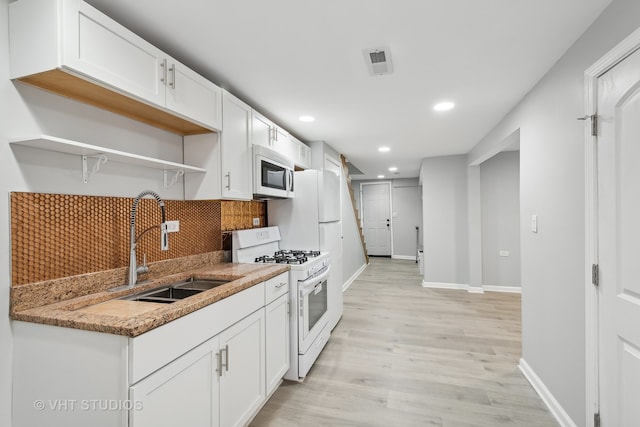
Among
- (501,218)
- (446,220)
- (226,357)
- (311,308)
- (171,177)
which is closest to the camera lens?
(226,357)

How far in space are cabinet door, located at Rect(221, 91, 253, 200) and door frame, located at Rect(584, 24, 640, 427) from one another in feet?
7.07

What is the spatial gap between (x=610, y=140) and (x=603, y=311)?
2.76 feet

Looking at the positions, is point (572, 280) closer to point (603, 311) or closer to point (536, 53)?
point (603, 311)

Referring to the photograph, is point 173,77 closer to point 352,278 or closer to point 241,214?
point 241,214

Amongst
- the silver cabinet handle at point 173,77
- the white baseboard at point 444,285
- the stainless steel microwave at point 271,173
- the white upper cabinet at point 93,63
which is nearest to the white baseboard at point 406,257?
the white baseboard at point 444,285

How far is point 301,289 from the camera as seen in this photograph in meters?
2.44

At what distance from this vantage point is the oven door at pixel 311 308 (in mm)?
2439

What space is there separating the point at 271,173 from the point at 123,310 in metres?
1.66

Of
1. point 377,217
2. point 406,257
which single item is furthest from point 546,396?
point 377,217

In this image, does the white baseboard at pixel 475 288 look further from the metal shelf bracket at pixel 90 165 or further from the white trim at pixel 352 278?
the metal shelf bracket at pixel 90 165

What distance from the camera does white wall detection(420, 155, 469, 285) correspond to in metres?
5.16

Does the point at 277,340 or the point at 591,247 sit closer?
the point at 591,247

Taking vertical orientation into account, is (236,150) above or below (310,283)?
above

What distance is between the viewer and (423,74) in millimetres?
2137
